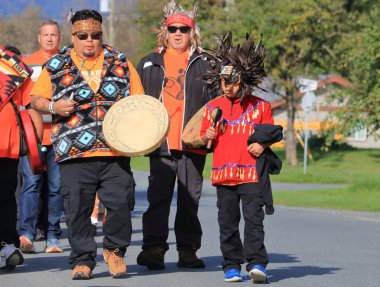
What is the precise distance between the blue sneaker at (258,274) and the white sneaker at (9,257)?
1.92 m

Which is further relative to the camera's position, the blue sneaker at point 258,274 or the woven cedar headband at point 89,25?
the woven cedar headband at point 89,25

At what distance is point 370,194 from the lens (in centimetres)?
2325

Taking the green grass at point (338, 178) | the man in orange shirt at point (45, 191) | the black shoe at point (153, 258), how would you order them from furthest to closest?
the green grass at point (338, 178)
the man in orange shirt at point (45, 191)
the black shoe at point (153, 258)

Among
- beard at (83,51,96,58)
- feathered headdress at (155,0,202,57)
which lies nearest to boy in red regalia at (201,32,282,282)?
feathered headdress at (155,0,202,57)

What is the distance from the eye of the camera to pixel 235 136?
9461 mm

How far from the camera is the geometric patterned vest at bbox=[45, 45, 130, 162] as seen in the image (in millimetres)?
9305

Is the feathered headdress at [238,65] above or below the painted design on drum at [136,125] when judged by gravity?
above

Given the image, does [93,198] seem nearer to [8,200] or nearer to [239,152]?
[8,200]

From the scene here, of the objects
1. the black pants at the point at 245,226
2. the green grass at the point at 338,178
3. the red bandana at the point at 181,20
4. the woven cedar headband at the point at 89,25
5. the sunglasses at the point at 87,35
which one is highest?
the red bandana at the point at 181,20

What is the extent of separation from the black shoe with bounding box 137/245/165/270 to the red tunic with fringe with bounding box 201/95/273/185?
0.93 m

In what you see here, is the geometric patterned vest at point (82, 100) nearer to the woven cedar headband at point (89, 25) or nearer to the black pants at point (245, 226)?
the woven cedar headband at point (89, 25)

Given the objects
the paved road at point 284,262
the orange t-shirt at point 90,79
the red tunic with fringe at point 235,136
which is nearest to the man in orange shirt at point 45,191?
the paved road at point 284,262

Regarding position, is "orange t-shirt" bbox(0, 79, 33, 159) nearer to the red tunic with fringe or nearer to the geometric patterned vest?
the geometric patterned vest

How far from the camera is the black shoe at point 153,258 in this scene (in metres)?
10.1
